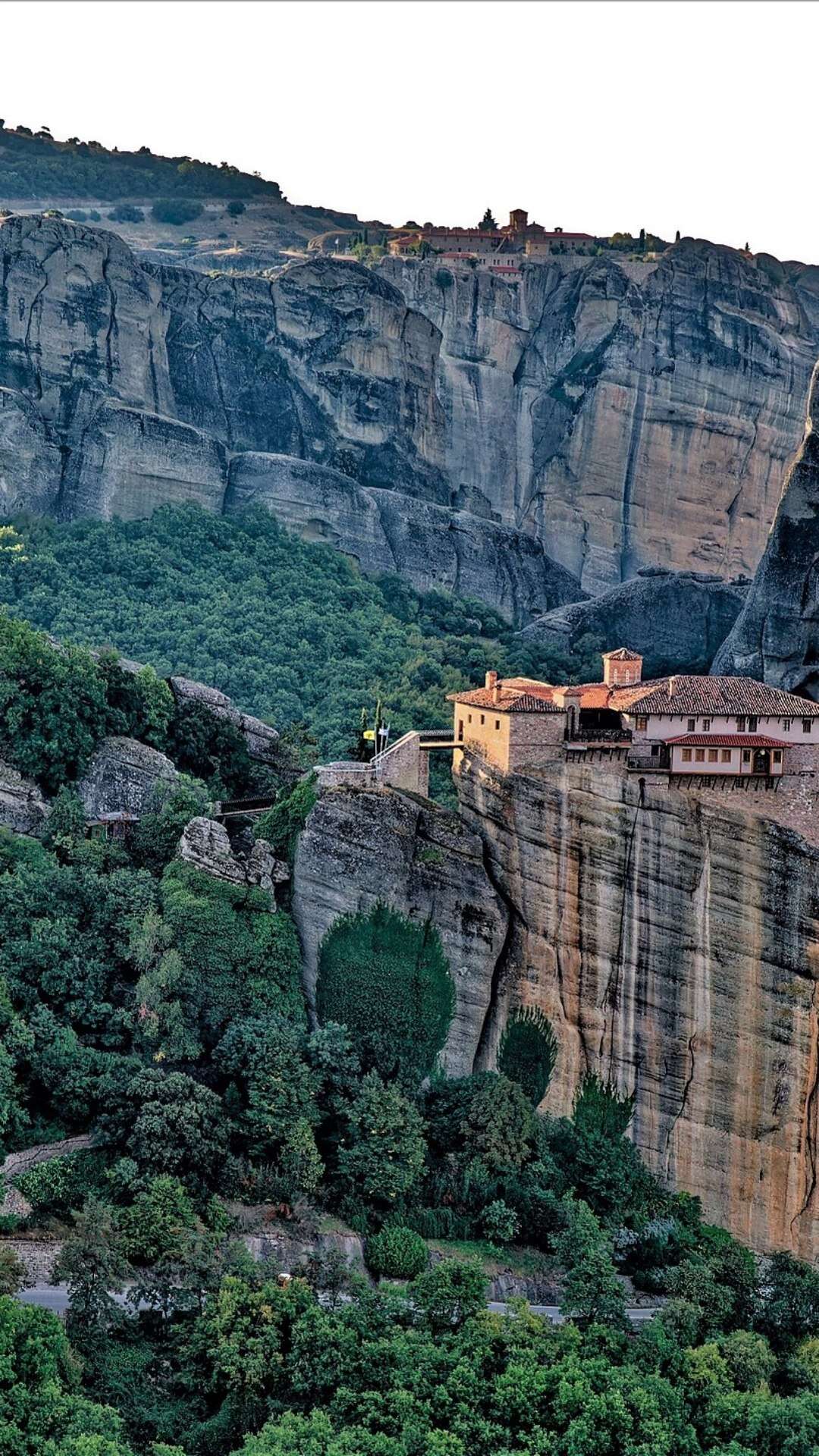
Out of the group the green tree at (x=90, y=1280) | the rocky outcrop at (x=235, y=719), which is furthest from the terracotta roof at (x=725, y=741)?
the green tree at (x=90, y=1280)

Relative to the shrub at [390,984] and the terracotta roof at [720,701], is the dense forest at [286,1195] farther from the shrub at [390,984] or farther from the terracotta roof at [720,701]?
the terracotta roof at [720,701]

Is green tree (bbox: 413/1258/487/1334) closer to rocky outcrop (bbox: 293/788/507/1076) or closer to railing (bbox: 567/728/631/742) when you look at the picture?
rocky outcrop (bbox: 293/788/507/1076)

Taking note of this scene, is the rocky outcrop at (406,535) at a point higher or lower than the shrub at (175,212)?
lower

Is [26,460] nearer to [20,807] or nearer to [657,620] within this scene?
[657,620]

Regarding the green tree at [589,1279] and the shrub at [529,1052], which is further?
the shrub at [529,1052]

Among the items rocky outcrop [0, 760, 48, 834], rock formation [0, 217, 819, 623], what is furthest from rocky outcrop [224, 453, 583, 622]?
rocky outcrop [0, 760, 48, 834]

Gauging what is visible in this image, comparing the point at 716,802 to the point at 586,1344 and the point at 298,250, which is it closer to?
the point at 586,1344
